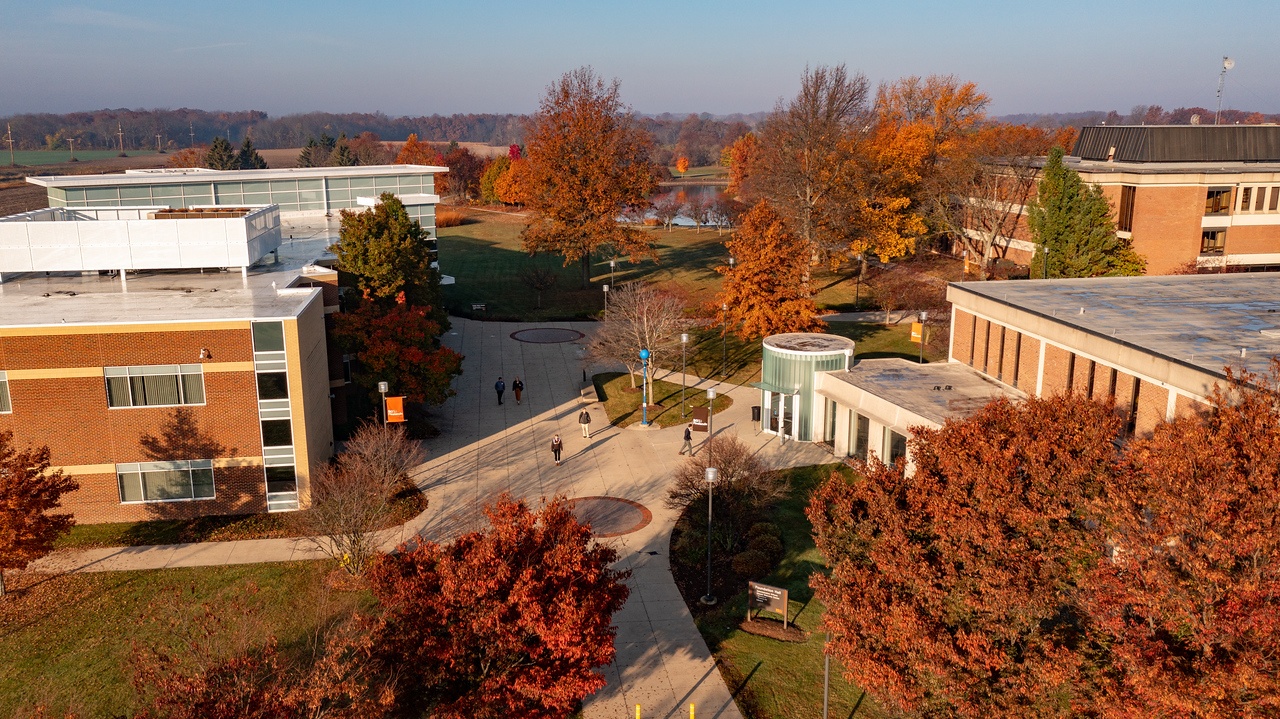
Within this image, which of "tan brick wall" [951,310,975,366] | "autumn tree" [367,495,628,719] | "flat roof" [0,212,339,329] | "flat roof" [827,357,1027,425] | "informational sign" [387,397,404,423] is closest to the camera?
"autumn tree" [367,495,628,719]

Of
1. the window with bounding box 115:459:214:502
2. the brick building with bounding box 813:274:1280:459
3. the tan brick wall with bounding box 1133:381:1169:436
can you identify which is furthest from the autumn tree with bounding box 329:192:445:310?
the tan brick wall with bounding box 1133:381:1169:436

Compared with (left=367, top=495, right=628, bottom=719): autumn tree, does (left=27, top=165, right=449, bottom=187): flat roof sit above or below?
above

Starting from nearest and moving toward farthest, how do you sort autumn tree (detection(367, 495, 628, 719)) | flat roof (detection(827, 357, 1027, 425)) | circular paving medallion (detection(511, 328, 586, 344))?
autumn tree (detection(367, 495, 628, 719)) < flat roof (detection(827, 357, 1027, 425)) < circular paving medallion (detection(511, 328, 586, 344))

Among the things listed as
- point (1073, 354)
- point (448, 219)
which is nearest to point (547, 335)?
point (1073, 354)

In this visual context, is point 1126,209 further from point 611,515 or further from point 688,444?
point 611,515

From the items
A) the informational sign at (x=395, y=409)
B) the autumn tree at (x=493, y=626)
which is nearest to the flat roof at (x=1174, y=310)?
the autumn tree at (x=493, y=626)

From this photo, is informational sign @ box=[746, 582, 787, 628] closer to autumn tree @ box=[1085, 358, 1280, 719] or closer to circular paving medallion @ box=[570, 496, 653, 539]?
circular paving medallion @ box=[570, 496, 653, 539]
